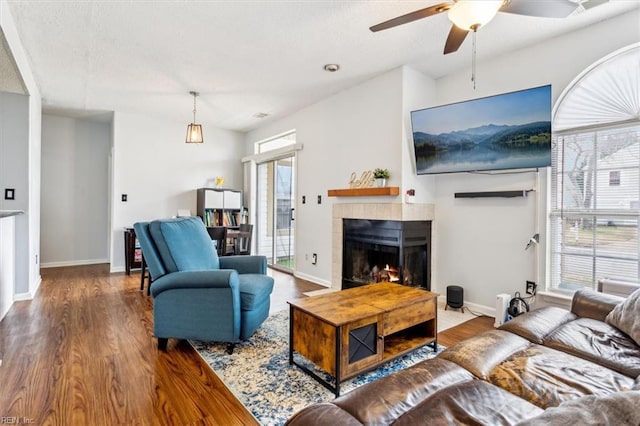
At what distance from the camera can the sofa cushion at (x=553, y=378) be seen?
47.8 inches

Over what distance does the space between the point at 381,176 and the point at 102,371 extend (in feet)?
9.90

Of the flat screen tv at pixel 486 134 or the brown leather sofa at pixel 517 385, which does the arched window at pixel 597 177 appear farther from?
the brown leather sofa at pixel 517 385

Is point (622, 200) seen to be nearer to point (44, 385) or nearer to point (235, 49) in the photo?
point (235, 49)

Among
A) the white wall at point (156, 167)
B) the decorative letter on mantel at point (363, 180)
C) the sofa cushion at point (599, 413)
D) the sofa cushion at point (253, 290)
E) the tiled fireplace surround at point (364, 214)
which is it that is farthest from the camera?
the white wall at point (156, 167)

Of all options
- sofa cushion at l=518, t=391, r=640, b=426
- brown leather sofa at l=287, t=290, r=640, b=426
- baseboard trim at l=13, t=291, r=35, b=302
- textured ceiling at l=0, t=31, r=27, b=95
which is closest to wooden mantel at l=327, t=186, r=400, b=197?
brown leather sofa at l=287, t=290, r=640, b=426

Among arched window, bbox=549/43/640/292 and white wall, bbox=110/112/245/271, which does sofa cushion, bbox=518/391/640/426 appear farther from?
white wall, bbox=110/112/245/271

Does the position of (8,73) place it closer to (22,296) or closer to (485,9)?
(22,296)

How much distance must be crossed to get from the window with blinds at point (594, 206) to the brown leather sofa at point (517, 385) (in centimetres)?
108

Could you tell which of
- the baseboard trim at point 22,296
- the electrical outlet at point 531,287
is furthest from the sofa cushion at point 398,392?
the baseboard trim at point 22,296

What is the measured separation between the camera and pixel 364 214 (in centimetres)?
395

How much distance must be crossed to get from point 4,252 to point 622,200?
216 inches

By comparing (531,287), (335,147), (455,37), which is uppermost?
(455,37)

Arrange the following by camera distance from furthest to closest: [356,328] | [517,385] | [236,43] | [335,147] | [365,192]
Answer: [335,147] < [365,192] < [236,43] < [356,328] < [517,385]

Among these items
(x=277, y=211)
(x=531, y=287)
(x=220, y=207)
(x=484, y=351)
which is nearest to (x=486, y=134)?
(x=531, y=287)
